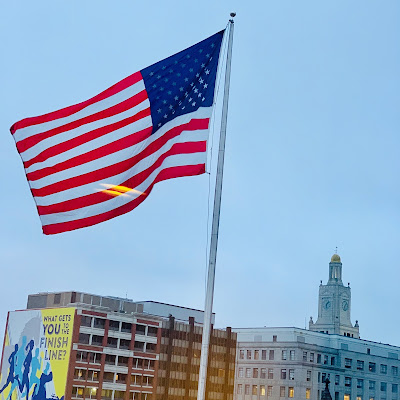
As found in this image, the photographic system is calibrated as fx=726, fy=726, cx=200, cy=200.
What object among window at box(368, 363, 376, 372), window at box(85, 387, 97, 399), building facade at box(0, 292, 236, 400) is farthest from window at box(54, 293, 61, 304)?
window at box(368, 363, 376, 372)

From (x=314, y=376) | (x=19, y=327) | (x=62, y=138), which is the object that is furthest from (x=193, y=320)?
(x=62, y=138)

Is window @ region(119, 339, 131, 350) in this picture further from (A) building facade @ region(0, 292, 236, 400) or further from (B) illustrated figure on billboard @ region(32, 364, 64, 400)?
(B) illustrated figure on billboard @ region(32, 364, 64, 400)

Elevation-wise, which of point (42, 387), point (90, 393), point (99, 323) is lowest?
point (90, 393)

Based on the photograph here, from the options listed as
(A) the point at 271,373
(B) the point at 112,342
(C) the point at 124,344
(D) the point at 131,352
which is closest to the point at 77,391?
(B) the point at 112,342

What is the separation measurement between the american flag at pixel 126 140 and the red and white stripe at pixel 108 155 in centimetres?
2

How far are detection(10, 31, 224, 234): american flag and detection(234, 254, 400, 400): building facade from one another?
391ft

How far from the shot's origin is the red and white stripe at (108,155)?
17.4 metres

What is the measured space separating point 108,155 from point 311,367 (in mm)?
122307

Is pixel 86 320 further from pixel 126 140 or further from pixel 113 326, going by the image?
pixel 126 140

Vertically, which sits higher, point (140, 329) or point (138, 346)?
point (140, 329)

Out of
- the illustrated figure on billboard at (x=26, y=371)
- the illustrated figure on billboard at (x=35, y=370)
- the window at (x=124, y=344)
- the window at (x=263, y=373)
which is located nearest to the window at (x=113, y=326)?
the window at (x=124, y=344)

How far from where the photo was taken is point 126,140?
17.7 metres

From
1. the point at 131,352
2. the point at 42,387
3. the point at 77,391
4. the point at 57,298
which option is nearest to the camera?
A: the point at 77,391

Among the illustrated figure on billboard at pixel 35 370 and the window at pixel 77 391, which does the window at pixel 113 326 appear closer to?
the window at pixel 77 391
